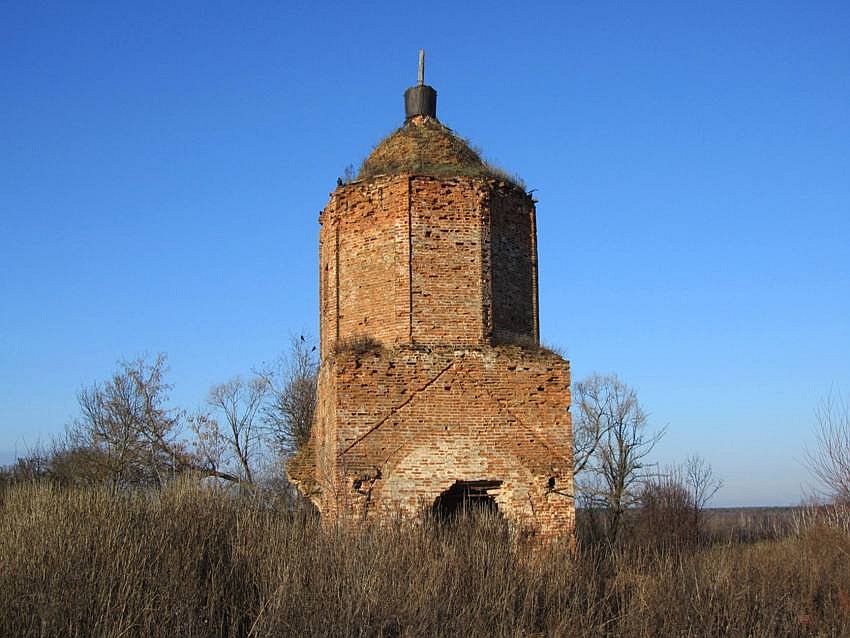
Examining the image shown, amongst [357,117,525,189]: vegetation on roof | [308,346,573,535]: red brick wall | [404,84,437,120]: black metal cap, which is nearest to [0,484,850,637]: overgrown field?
[308,346,573,535]: red brick wall

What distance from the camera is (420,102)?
1491cm

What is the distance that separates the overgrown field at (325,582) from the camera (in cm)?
761

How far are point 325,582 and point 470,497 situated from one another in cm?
438

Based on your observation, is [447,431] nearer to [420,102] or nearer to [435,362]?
[435,362]

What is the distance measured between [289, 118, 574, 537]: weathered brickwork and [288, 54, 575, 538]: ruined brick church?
17 mm

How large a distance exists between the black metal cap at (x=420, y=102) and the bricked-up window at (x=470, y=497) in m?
6.30

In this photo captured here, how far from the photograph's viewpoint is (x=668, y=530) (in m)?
19.4

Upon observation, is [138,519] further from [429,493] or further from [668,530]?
[668,530]

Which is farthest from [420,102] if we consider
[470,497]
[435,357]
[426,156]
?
[470,497]

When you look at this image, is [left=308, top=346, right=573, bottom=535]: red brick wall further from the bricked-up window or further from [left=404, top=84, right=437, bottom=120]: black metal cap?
[left=404, top=84, right=437, bottom=120]: black metal cap

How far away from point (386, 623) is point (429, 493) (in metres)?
3.88

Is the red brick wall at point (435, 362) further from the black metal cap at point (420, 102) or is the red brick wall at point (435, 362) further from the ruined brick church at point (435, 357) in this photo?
the black metal cap at point (420, 102)

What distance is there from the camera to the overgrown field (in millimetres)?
7605

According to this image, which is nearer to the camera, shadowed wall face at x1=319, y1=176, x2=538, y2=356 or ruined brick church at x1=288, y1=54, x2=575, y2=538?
ruined brick church at x1=288, y1=54, x2=575, y2=538
